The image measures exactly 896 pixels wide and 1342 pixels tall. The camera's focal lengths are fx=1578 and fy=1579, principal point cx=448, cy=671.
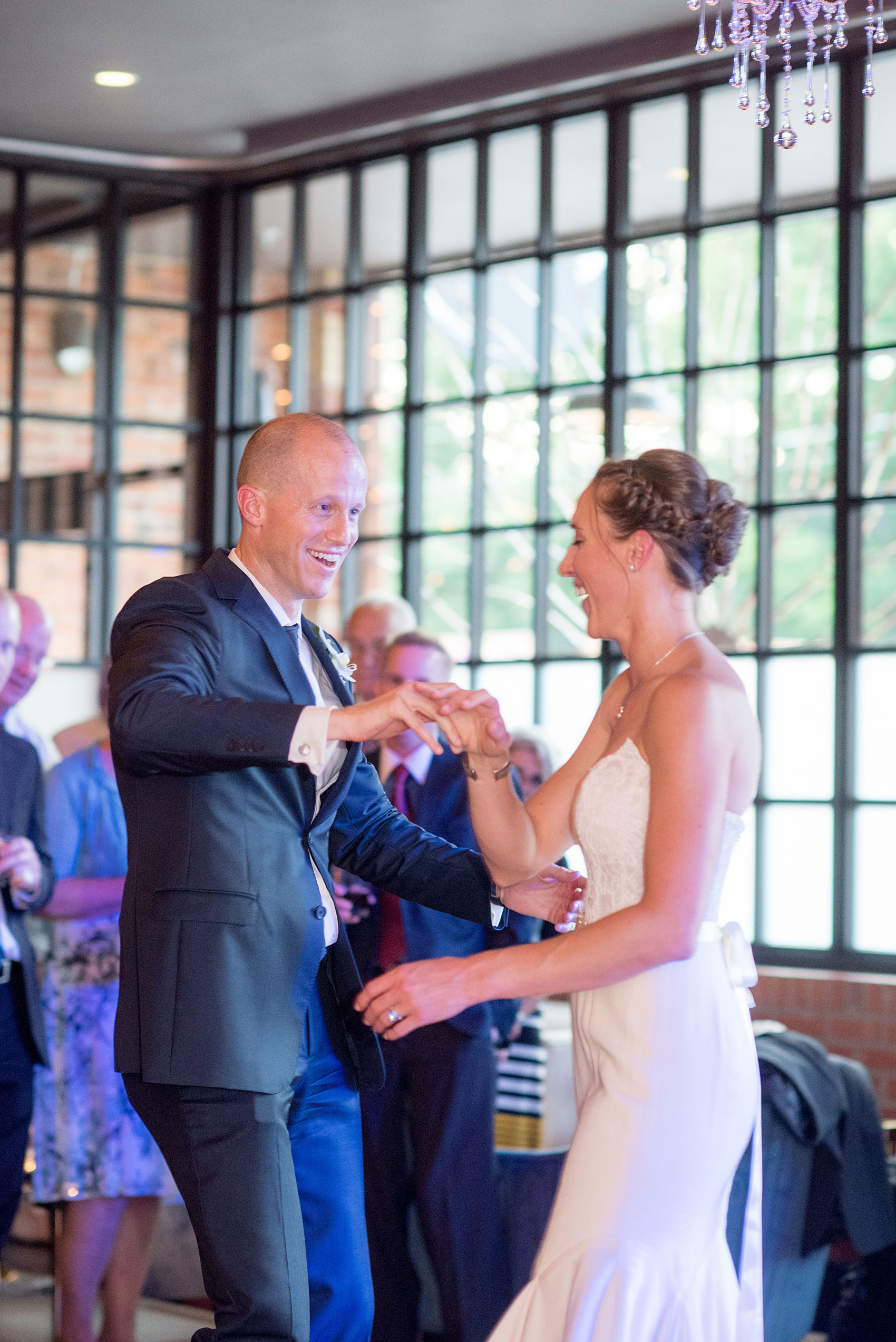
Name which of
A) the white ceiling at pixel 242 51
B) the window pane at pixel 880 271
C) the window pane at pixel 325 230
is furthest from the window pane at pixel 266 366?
the window pane at pixel 880 271

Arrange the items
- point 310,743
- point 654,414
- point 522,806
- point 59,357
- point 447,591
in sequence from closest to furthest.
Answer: point 310,743
point 522,806
point 654,414
point 447,591
point 59,357

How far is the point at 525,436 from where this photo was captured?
608cm

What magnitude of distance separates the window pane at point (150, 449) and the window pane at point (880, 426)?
309 centimetres

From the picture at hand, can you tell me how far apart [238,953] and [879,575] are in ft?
11.7

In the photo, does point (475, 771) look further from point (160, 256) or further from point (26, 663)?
point (160, 256)

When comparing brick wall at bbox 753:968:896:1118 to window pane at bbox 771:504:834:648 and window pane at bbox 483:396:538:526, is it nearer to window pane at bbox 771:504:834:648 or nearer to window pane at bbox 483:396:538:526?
window pane at bbox 771:504:834:648

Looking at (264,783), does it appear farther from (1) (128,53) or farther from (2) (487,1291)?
(1) (128,53)

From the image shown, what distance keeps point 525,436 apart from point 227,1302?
4.36 metres

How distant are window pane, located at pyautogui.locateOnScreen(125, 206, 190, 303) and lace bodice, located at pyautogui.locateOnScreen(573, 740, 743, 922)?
16.8ft

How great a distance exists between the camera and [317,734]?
2.08 m

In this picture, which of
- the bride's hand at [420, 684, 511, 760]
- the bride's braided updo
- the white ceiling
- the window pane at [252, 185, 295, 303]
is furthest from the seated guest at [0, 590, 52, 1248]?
the window pane at [252, 185, 295, 303]

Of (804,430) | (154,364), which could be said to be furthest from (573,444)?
(154,364)

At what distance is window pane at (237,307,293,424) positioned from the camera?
22.4ft

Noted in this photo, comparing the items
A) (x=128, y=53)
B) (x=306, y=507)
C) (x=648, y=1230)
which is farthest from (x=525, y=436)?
(x=648, y=1230)
